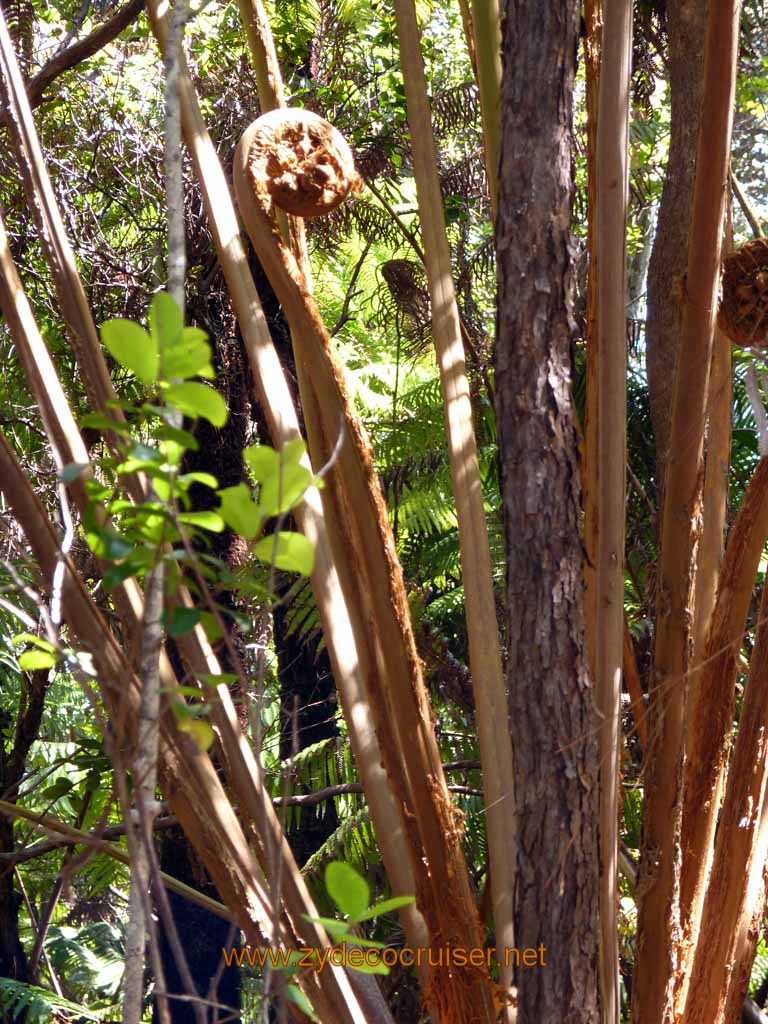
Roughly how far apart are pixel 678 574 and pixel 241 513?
0.81m

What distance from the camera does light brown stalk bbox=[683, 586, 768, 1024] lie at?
1280 mm

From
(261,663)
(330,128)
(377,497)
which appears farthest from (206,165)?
(261,663)

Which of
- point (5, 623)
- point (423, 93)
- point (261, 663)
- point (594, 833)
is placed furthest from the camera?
point (5, 623)

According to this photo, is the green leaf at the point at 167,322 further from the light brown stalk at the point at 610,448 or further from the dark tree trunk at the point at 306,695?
the dark tree trunk at the point at 306,695

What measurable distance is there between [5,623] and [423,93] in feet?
6.89

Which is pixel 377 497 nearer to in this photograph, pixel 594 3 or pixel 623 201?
pixel 623 201

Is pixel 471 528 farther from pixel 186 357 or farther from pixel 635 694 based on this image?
pixel 186 357

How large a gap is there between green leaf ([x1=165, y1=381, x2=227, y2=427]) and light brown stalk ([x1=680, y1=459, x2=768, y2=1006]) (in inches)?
36.7

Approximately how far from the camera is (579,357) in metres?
2.93

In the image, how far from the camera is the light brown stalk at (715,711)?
1.31 meters

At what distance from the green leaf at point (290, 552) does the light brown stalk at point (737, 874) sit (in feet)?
2.87

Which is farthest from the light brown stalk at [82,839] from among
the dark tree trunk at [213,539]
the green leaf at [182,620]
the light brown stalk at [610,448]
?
the dark tree trunk at [213,539]

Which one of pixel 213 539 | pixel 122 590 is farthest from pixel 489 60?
pixel 213 539

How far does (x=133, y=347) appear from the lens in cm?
56
